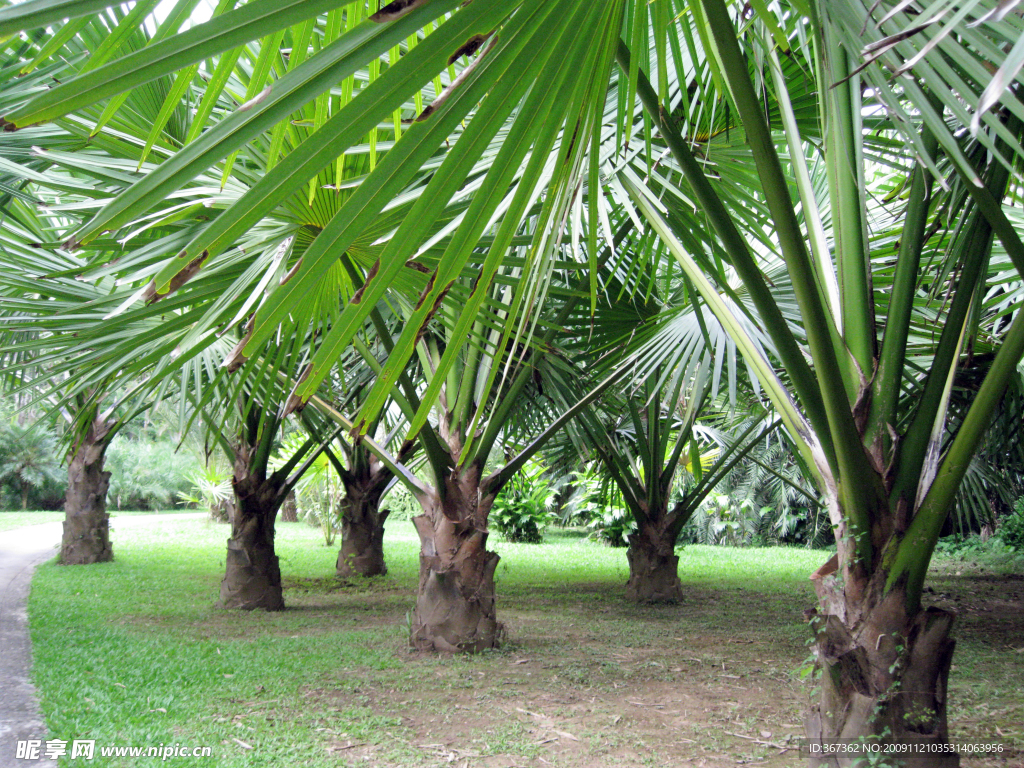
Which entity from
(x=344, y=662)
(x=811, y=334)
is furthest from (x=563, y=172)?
(x=344, y=662)

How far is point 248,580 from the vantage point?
228 inches

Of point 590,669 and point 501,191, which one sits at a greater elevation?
point 501,191

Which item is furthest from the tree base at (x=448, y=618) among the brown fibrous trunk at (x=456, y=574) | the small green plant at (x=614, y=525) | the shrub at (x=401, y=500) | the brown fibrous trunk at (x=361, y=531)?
the small green plant at (x=614, y=525)

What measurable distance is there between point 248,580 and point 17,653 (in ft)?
5.55

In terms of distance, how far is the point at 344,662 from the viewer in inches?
164

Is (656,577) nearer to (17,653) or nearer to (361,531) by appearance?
(361,531)

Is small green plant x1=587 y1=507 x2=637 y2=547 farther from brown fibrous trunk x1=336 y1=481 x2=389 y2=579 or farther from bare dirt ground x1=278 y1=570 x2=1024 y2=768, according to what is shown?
bare dirt ground x1=278 y1=570 x2=1024 y2=768

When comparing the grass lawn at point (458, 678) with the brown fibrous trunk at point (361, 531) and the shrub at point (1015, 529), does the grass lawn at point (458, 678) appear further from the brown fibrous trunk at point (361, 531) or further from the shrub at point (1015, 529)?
the shrub at point (1015, 529)

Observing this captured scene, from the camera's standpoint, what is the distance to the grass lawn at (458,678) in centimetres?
286

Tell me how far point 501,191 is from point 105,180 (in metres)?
1.97

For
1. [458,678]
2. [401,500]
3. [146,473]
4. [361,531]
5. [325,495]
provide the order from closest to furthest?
1. [458,678]
2. [361,531]
3. [325,495]
4. [401,500]
5. [146,473]

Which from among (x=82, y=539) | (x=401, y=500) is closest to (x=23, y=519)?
(x=401, y=500)

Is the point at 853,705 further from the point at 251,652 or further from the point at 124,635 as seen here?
the point at 124,635

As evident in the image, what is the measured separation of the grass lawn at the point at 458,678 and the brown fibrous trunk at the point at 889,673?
2.98ft
